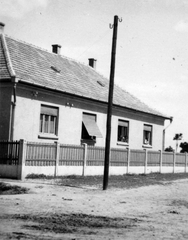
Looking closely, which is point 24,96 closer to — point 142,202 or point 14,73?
point 14,73

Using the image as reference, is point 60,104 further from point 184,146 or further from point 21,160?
point 184,146

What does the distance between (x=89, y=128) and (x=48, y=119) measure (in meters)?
3.27


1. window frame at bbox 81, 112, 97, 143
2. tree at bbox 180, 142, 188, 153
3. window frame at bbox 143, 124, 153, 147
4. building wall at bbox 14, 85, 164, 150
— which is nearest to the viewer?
building wall at bbox 14, 85, 164, 150

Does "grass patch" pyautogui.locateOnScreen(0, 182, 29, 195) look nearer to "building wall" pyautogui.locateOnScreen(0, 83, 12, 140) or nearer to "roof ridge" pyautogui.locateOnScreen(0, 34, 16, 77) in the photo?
"building wall" pyautogui.locateOnScreen(0, 83, 12, 140)

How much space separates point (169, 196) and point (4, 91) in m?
9.16

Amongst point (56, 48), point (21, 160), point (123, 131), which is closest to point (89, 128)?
point (123, 131)

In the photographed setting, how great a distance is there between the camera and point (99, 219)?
8.35 metres

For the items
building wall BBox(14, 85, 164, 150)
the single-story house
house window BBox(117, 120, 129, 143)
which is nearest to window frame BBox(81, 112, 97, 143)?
the single-story house

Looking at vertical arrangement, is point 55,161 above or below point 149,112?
below

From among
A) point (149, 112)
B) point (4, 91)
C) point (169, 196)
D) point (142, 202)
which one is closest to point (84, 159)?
point (4, 91)

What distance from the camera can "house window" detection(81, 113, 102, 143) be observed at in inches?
904

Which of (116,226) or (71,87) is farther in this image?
(71,87)

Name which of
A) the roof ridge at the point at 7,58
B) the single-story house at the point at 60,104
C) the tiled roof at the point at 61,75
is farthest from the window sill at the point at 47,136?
the roof ridge at the point at 7,58

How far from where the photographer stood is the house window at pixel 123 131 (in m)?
26.1
